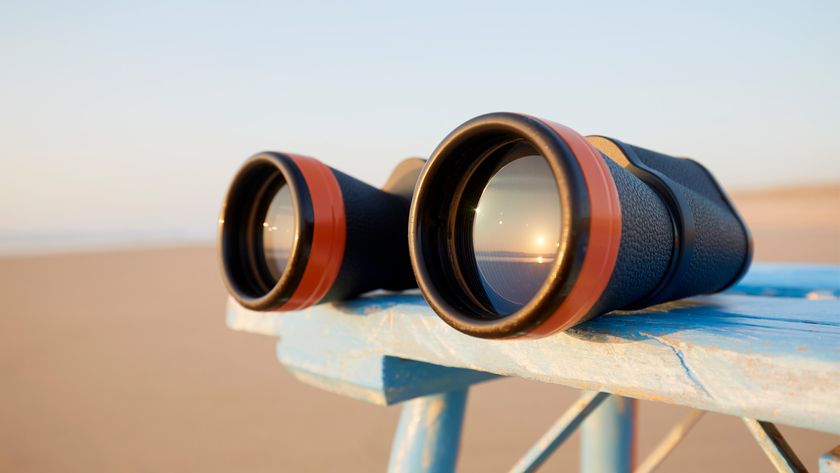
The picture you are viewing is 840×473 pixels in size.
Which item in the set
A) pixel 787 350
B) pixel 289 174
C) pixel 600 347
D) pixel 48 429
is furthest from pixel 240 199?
pixel 48 429

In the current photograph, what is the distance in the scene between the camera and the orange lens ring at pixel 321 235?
0.71 meters

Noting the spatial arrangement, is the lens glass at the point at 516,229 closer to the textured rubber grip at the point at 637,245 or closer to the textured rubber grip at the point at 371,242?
the textured rubber grip at the point at 637,245

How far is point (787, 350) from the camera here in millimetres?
449

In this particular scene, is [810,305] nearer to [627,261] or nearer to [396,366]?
[627,261]

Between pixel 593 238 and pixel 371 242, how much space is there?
40cm

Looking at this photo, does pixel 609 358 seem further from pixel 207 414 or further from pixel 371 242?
pixel 207 414

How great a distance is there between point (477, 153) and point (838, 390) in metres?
0.33

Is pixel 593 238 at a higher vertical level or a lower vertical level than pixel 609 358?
higher

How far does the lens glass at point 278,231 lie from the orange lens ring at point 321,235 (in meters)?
→ 0.08

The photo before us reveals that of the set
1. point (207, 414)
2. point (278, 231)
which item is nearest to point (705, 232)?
point (278, 231)

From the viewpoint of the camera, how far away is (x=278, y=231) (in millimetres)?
830


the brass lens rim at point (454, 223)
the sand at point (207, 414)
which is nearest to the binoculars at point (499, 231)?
the brass lens rim at point (454, 223)

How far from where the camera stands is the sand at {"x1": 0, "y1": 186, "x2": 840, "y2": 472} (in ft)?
8.04

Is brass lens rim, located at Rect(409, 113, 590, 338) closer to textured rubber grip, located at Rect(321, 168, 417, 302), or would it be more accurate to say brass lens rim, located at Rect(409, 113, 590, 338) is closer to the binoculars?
the binoculars
